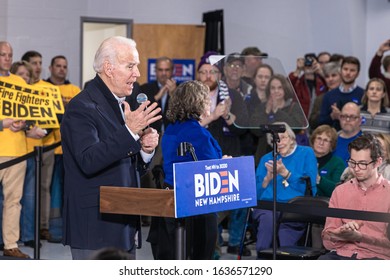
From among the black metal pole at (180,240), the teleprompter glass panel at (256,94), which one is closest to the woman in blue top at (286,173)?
the teleprompter glass panel at (256,94)

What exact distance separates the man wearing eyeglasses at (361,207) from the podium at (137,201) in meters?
1.86

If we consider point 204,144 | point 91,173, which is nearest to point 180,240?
point 91,173

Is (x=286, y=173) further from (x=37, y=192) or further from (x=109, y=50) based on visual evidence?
(x=109, y=50)

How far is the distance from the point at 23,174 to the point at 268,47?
589 cm

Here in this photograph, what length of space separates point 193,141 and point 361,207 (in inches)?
43.3

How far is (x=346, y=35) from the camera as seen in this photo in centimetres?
1267

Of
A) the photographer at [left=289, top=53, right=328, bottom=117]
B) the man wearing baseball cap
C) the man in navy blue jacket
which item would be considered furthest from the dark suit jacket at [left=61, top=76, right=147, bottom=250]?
the photographer at [left=289, top=53, right=328, bottom=117]

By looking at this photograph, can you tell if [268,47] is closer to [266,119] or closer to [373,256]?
[266,119]

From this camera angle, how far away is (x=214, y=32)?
38.0ft

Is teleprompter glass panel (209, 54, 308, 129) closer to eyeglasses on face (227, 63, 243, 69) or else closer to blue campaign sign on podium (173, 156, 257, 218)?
eyeglasses on face (227, 63, 243, 69)

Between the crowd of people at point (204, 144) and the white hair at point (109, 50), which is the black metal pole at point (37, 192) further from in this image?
the white hair at point (109, 50)

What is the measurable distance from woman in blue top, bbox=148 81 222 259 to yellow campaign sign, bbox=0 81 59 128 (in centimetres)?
207

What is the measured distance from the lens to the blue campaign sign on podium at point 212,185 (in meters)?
3.63

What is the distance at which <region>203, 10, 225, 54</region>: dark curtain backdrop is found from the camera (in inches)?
451
